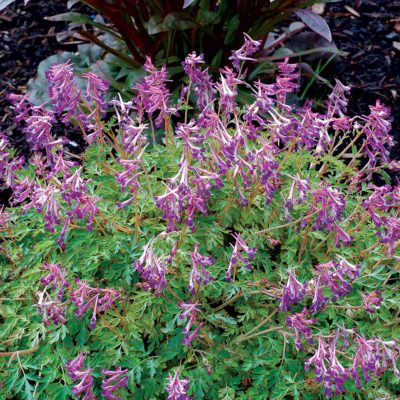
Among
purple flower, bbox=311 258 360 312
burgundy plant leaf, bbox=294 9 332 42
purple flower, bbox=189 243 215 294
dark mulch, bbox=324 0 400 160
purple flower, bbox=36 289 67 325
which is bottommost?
dark mulch, bbox=324 0 400 160

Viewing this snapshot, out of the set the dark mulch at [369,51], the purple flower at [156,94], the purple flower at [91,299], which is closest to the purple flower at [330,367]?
the purple flower at [91,299]

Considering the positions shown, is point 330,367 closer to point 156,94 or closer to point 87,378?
point 87,378

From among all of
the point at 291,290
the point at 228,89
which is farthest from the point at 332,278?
the point at 228,89

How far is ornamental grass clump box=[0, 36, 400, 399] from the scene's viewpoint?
2.13 m

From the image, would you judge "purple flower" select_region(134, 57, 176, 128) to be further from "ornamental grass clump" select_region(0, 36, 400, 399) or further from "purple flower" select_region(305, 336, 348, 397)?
"purple flower" select_region(305, 336, 348, 397)

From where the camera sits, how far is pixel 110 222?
97.8 inches

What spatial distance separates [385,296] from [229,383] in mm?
662

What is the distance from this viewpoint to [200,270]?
2141 mm

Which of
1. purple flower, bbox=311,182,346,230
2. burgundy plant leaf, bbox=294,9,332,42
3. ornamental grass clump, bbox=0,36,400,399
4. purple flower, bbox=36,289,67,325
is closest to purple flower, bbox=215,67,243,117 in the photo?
ornamental grass clump, bbox=0,36,400,399

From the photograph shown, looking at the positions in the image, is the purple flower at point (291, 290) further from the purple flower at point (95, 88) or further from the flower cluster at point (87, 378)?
the purple flower at point (95, 88)

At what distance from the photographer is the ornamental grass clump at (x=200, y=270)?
6.98 ft

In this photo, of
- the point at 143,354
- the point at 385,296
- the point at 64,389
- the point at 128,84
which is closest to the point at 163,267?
the point at 143,354

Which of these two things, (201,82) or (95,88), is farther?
(201,82)

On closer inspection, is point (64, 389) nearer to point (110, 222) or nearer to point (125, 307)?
point (125, 307)
